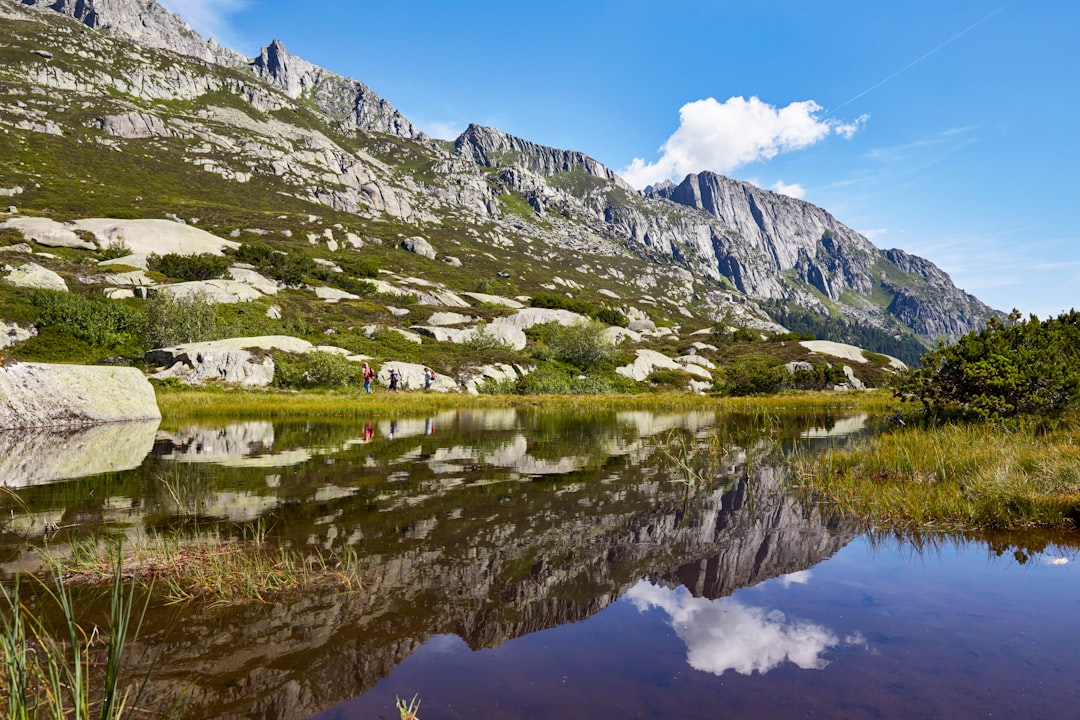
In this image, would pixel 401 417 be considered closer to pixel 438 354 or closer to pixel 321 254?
pixel 438 354

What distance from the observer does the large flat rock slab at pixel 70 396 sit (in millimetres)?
19578

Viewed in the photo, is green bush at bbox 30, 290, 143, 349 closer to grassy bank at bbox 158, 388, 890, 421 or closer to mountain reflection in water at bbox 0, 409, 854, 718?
grassy bank at bbox 158, 388, 890, 421

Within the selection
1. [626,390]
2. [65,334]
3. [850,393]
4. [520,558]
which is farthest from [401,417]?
[850,393]

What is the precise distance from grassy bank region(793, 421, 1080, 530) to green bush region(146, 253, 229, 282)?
245 feet

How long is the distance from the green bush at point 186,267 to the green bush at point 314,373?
3678 cm

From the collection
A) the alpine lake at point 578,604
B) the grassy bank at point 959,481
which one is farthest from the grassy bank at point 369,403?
the grassy bank at point 959,481

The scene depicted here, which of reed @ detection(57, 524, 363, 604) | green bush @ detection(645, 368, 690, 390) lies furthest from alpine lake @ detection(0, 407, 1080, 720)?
green bush @ detection(645, 368, 690, 390)

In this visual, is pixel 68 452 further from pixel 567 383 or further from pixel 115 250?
pixel 115 250

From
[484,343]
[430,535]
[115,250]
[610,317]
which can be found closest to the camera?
[430,535]

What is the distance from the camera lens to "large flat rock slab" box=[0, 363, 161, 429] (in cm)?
1958

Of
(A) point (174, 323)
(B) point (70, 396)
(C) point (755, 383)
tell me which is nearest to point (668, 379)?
(C) point (755, 383)

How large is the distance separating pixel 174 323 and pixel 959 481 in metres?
52.4

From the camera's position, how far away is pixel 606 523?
321 inches

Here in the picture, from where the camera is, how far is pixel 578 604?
5.47m
